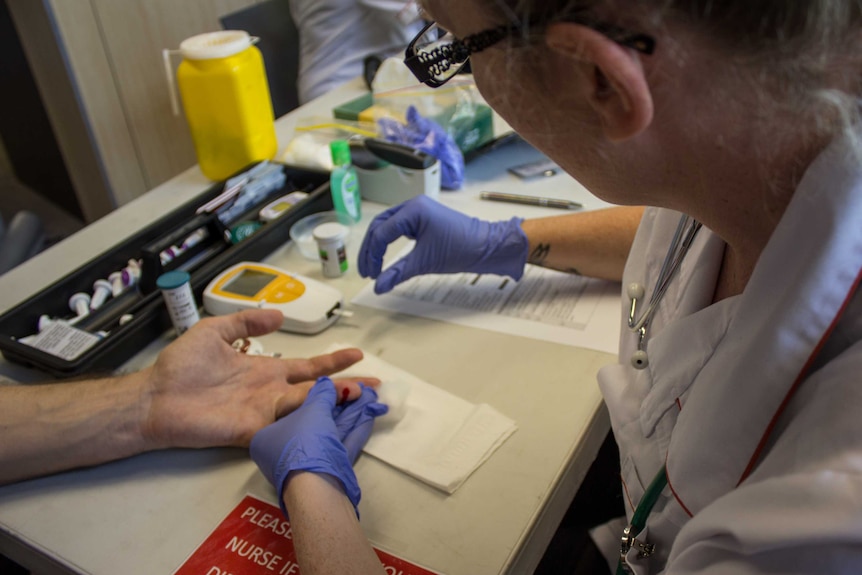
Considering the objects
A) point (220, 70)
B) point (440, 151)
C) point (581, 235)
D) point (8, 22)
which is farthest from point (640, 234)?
point (8, 22)

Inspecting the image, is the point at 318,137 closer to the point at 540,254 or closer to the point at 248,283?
the point at 248,283

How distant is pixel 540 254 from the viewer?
112 cm

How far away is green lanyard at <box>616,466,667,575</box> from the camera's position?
647 mm

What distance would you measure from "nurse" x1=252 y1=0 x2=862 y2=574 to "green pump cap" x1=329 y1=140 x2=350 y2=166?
66 cm

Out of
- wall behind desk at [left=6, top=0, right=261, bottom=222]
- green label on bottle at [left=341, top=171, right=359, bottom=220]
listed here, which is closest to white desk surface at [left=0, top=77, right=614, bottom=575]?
green label on bottle at [left=341, top=171, right=359, bottom=220]

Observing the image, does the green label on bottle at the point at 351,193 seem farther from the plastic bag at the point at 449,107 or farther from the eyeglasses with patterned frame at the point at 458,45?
the eyeglasses with patterned frame at the point at 458,45

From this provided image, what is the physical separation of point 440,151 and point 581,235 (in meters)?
0.42

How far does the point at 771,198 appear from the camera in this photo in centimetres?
55

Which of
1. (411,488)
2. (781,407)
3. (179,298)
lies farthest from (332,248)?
(781,407)

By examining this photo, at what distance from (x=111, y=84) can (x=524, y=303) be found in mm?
2142

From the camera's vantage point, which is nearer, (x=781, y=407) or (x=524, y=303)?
(x=781, y=407)

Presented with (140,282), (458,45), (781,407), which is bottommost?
(140,282)

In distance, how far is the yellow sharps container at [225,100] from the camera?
1.33 meters

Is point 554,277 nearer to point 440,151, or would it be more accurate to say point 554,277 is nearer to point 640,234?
point 640,234
